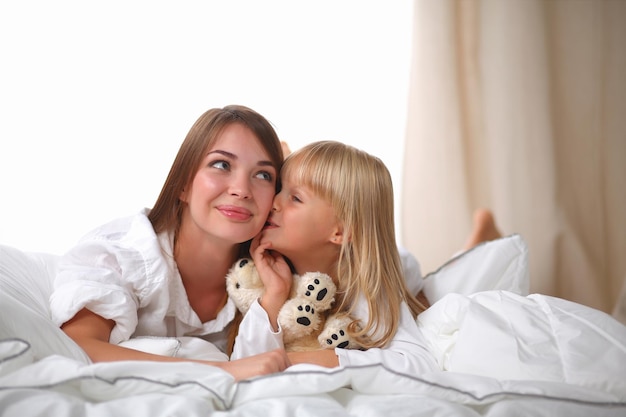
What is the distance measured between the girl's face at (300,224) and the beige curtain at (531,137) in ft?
4.96

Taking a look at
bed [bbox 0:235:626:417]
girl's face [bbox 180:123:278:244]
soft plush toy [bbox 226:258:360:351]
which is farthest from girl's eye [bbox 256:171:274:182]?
bed [bbox 0:235:626:417]

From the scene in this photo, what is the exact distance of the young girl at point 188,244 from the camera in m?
1.42

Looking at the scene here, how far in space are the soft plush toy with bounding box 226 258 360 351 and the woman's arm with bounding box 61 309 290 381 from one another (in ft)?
0.71

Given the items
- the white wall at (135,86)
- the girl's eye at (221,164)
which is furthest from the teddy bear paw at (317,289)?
the white wall at (135,86)

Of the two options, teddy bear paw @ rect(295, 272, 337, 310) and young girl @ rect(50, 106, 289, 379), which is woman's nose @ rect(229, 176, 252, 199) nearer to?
young girl @ rect(50, 106, 289, 379)

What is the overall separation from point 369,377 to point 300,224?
23.3 inches

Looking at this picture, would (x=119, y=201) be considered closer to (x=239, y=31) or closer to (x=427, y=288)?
(x=239, y=31)

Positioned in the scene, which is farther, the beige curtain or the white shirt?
the beige curtain

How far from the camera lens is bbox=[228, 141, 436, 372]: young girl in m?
1.56

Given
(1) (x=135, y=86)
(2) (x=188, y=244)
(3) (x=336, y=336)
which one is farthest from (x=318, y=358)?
(1) (x=135, y=86)

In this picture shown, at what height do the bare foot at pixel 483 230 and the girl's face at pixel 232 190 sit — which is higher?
the girl's face at pixel 232 190

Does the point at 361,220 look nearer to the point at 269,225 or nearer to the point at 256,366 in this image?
the point at 269,225

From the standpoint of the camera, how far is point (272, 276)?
1589mm

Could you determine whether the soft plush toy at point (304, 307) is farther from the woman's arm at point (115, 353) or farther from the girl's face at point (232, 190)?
the woman's arm at point (115, 353)
